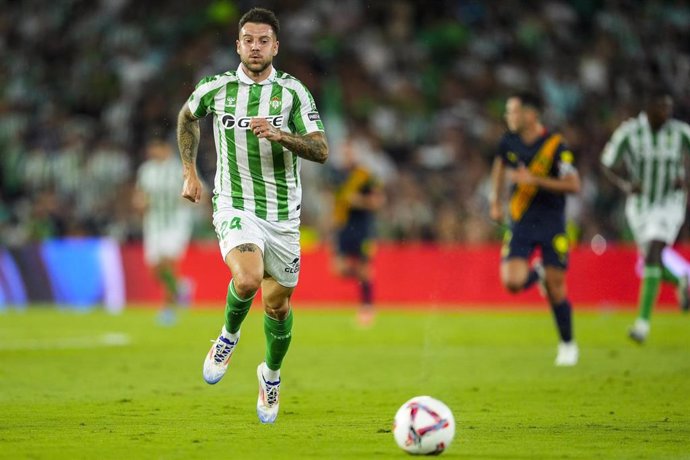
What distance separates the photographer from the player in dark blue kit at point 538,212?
39.2 ft

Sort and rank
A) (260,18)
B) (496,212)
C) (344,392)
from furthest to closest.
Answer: (496,212)
(344,392)
(260,18)

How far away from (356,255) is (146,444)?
12614mm

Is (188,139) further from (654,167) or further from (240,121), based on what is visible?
(654,167)

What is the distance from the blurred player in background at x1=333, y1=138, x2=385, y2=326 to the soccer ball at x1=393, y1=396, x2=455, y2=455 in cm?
1222

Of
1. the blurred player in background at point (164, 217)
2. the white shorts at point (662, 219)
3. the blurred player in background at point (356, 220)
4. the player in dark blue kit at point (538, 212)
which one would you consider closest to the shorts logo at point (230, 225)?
the player in dark blue kit at point (538, 212)

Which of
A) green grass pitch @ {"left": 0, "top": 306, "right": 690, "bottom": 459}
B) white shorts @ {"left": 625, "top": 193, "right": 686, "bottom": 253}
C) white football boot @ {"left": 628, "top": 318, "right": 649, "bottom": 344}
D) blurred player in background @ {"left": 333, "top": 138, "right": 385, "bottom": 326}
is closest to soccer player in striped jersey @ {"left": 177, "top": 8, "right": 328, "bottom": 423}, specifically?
green grass pitch @ {"left": 0, "top": 306, "right": 690, "bottom": 459}

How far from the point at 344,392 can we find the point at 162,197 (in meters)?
10.1

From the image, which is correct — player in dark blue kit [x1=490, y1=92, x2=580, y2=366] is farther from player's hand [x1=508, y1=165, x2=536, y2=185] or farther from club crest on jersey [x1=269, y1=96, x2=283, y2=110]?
club crest on jersey [x1=269, y1=96, x2=283, y2=110]

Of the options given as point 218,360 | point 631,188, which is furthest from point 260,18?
point 631,188

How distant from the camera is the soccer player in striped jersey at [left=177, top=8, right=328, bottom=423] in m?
8.02

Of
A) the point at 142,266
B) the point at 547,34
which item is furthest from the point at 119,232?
the point at 547,34

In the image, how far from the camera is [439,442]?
6348mm

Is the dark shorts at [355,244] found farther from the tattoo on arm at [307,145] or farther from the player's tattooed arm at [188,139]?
the tattoo on arm at [307,145]

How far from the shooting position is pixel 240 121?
8070 millimetres
